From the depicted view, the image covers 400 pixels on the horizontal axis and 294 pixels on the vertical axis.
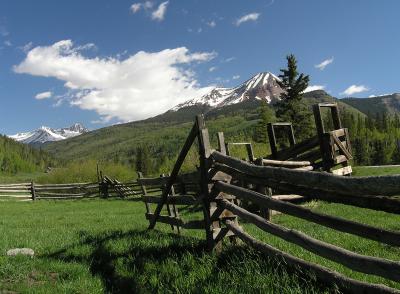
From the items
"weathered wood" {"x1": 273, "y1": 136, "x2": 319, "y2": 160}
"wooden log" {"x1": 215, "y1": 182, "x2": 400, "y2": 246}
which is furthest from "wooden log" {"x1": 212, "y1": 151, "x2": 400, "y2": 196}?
"weathered wood" {"x1": 273, "y1": 136, "x2": 319, "y2": 160}

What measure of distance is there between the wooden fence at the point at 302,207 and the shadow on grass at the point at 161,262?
274mm

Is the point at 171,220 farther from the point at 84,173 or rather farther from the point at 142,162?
the point at 142,162

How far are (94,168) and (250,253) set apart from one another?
54.7 meters

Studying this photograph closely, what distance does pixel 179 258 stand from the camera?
746cm

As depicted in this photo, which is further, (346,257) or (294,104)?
(294,104)

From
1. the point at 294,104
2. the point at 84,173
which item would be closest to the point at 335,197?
the point at 294,104

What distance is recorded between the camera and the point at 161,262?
7.27m

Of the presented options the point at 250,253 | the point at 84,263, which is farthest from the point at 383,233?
the point at 84,263

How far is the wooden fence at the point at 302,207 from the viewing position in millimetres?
4219

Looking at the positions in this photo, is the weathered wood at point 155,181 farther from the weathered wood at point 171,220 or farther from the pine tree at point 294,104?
the pine tree at point 294,104

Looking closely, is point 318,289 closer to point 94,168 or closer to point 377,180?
point 377,180

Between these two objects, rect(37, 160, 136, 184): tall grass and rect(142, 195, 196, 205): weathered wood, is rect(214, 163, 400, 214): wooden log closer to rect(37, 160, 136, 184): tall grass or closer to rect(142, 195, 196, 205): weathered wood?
rect(142, 195, 196, 205): weathered wood

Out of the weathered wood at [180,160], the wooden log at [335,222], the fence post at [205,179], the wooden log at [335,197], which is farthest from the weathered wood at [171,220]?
the wooden log at [335,222]

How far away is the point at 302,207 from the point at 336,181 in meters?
0.91
